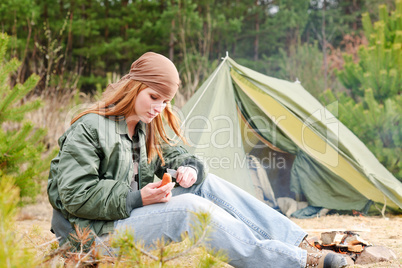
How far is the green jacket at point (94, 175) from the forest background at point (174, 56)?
57 centimetres

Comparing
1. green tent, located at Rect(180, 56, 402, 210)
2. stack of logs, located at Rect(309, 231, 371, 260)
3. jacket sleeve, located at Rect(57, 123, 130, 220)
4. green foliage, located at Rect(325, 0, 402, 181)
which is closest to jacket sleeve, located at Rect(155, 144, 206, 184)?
jacket sleeve, located at Rect(57, 123, 130, 220)

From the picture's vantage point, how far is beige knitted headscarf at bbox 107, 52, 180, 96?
5.25 feet

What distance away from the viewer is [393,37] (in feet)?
14.5

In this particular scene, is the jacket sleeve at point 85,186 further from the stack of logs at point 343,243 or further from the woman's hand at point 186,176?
the stack of logs at point 343,243

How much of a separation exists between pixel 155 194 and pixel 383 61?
358 centimetres

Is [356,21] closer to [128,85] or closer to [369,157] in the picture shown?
[369,157]

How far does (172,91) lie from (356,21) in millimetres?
13102

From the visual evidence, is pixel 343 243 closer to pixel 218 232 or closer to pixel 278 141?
pixel 218 232

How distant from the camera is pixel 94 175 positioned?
57.9 inches

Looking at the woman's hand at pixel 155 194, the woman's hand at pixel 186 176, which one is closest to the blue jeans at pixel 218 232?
the woman's hand at pixel 155 194

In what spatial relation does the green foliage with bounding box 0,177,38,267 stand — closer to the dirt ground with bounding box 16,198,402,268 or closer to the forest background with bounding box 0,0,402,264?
the forest background with bounding box 0,0,402,264

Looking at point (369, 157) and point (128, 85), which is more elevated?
point (128, 85)

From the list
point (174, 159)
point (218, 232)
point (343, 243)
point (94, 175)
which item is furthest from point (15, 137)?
point (343, 243)

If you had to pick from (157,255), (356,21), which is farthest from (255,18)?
(157,255)
